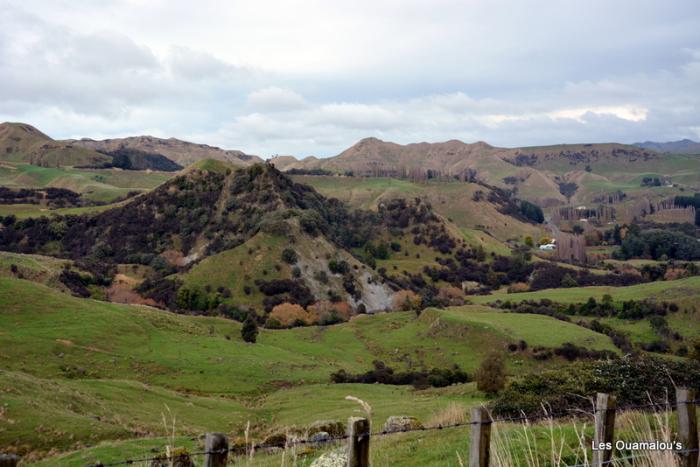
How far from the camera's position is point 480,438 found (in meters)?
8.12

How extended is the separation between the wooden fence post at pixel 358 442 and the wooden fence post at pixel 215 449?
1627 mm

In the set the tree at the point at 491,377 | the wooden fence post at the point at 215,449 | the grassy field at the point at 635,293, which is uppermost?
the wooden fence post at the point at 215,449

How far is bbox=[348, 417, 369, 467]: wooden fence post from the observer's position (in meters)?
7.38

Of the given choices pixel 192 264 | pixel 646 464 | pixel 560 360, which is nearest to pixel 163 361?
pixel 560 360

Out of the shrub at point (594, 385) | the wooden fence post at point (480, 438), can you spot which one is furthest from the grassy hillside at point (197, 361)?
the wooden fence post at point (480, 438)

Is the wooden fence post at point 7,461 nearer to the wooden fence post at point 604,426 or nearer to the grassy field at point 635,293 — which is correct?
the wooden fence post at point 604,426

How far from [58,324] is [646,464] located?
58.8m

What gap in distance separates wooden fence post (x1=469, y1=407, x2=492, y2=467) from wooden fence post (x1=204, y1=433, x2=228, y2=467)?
3.56 metres

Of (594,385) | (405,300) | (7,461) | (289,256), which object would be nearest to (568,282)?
(405,300)

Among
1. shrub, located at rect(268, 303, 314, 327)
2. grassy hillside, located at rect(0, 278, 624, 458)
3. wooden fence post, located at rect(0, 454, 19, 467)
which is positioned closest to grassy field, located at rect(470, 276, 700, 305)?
grassy hillside, located at rect(0, 278, 624, 458)

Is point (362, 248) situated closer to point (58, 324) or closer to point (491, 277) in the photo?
point (491, 277)

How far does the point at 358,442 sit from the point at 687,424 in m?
5.87

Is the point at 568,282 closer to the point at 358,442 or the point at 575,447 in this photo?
the point at 575,447

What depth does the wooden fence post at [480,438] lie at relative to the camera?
8.09m
